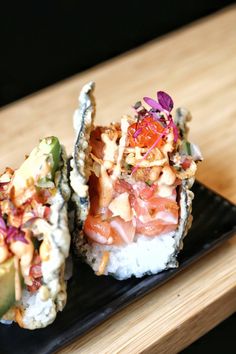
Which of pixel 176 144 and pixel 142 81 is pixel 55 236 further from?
pixel 142 81

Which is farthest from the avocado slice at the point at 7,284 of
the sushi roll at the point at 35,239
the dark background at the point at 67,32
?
the dark background at the point at 67,32

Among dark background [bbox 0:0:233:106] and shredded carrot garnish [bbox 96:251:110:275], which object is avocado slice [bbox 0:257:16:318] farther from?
dark background [bbox 0:0:233:106]

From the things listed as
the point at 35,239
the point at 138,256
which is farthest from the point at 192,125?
the point at 35,239

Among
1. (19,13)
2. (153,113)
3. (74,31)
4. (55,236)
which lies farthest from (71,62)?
(55,236)

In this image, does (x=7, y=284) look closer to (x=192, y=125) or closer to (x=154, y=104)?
(x=154, y=104)

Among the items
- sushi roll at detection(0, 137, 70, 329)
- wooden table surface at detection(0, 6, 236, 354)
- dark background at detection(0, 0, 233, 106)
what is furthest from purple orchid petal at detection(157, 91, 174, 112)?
dark background at detection(0, 0, 233, 106)

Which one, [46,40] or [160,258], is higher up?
[160,258]
